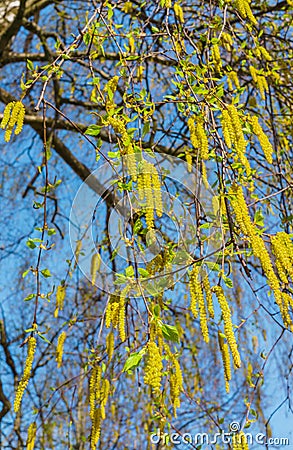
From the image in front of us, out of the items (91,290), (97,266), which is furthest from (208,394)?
(97,266)

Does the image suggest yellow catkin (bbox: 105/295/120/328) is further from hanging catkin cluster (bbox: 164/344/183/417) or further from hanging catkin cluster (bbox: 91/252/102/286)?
hanging catkin cluster (bbox: 91/252/102/286)

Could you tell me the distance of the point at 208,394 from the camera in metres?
5.19

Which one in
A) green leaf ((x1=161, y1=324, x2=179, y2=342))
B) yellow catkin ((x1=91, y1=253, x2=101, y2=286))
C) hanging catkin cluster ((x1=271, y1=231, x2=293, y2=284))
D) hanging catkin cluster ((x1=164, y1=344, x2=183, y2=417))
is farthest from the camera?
yellow catkin ((x1=91, y1=253, x2=101, y2=286))

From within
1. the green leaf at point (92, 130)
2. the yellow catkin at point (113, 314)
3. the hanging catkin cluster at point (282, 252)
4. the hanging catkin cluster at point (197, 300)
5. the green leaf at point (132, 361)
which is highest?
the green leaf at point (92, 130)

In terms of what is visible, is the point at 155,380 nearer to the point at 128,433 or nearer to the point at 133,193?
the point at 133,193

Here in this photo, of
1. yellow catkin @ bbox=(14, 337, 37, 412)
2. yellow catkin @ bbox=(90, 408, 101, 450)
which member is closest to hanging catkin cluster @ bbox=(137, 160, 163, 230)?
yellow catkin @ bbox=(14, 337, 37, 412)

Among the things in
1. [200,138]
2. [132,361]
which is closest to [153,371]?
[132,361]

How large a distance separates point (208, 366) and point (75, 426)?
1408 millimetres

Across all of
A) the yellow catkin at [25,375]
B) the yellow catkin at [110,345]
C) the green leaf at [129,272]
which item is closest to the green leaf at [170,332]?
the green leaf at [129,272]

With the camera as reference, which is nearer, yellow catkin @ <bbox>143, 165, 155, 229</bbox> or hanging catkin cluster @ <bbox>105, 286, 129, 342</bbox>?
yellow catkin @ <bbox>143, 165, 155, 229</bbox>

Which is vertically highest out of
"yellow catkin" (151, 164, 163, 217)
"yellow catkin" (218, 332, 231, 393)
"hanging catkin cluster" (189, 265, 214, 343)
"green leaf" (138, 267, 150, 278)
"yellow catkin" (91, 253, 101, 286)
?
"yellow catkin" (91, 253, 101, 286)

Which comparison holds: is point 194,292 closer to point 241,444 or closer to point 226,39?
point 241,444

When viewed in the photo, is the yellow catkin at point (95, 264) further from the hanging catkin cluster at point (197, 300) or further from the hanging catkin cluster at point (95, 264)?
the hanging catkin cluster at point (197, 300)

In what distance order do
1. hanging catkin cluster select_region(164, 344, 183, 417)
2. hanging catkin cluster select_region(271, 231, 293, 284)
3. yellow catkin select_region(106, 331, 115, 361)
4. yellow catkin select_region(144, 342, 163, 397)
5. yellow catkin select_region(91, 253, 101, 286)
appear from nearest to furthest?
yellow catkin select_region(144, 342, 163, 397)
hanging catkin cluster select_region(271, 231, 293, 284)
hanging catkin cluster select_region(164, 344, 183, 417)
yellow catkin select_region(106, 331, 115, 361)
yellow catkin select_region(91, 253, 101, 286)
